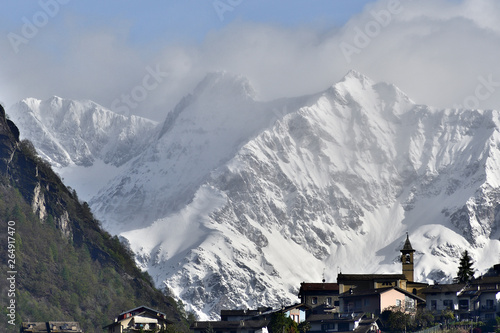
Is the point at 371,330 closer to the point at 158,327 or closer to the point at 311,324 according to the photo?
the point at 311,324

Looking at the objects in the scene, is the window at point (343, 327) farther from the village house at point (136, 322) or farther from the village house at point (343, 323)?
the village house at point (136, 322)

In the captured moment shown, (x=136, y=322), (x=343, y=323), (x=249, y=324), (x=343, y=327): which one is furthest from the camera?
(x=136, y=322)

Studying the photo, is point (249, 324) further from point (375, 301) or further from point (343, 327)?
point (375, 301)

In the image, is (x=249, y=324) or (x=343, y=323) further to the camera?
(x=249, y=324)

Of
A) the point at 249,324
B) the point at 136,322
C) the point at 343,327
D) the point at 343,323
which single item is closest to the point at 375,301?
the point at 343,323

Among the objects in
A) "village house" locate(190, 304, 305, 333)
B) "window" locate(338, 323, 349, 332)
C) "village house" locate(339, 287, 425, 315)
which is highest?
"village house" locate(339, 287, 425, 315)

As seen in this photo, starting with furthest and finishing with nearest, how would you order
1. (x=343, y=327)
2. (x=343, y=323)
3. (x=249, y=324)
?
(x=249, y=324)
(x=343, y=323)
(x=343, y=327)

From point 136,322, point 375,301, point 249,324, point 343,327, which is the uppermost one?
point 375,301

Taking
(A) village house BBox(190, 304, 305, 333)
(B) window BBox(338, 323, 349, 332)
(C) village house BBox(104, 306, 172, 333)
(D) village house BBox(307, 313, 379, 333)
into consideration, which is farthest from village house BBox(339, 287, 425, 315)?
(C) village house BBox(104, 306, 172, 333)

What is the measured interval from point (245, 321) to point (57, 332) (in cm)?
2421

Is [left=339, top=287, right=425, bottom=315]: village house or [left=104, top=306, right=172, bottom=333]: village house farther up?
[left=339, top=287, right=425, bottom=315]: village house

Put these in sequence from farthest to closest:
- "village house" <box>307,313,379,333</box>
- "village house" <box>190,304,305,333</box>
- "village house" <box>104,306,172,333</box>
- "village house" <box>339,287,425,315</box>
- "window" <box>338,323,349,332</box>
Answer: "village house" <box>104,306,172,333</box>, "village house" <box>339,287,425,315</box>, "village house" <box>190,304,305,333</box>, "window" <box>338,323,349,332</box>, "village house" <box>307,313,379,333</box>

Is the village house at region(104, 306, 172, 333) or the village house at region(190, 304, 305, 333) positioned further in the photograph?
the village house at region(104, 306, 172, 333)

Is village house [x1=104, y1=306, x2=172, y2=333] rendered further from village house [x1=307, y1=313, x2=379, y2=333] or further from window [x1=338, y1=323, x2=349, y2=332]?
window [x1=338, y1=323, x2=349, y2=332]
